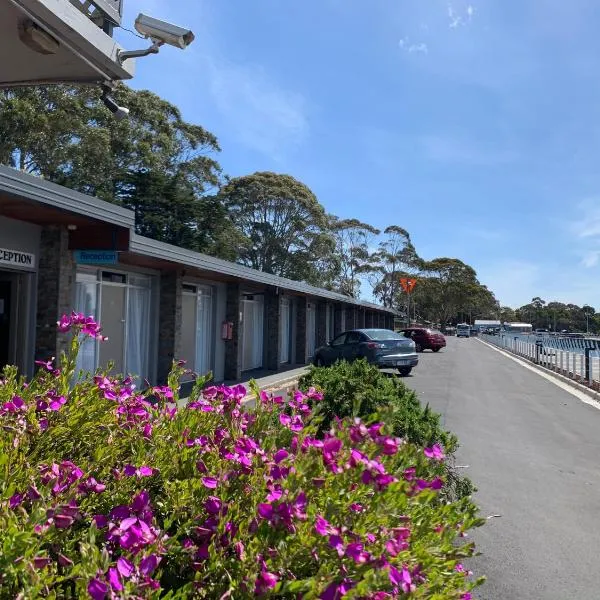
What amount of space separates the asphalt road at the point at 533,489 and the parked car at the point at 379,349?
14.0ft

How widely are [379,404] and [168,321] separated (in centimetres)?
911

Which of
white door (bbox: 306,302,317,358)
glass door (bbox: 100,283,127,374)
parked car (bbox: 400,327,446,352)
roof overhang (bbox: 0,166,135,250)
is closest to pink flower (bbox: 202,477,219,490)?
roof overhang (bbox: 0,166,135,250)

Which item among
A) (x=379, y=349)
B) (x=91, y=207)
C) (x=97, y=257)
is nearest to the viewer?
(x=91, y=207)

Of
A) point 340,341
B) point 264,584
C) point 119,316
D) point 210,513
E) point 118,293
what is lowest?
point 264,584

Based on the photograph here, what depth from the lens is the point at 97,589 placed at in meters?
1.48

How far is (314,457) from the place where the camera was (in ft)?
6.87

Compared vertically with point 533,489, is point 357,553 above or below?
above

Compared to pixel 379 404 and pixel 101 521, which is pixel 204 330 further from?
pixel 101 521

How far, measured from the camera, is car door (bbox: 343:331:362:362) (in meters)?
18.4

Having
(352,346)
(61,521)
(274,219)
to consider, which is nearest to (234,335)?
(352,346)

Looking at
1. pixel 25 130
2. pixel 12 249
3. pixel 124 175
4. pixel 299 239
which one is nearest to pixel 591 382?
pixel 12 249

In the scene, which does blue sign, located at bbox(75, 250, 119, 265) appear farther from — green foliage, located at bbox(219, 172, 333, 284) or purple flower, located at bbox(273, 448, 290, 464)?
green foliage, located at bbox(219, 172, 333, 284)

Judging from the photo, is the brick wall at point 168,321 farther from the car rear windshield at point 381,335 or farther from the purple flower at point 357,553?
the purple flower at point 357,553

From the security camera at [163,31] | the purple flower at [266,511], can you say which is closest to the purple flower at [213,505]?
the purple flower at [266,511]
